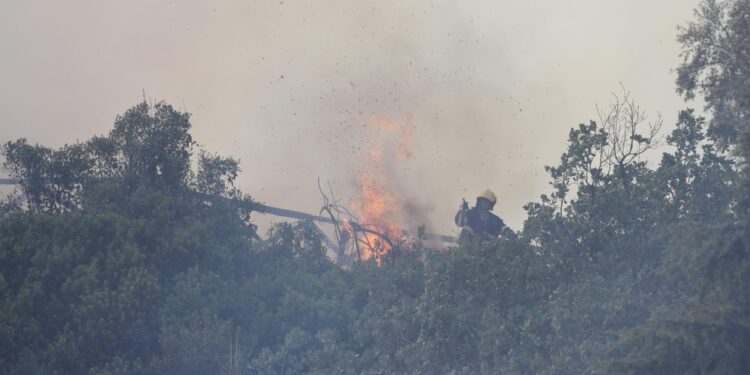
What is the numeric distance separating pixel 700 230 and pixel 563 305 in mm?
3907

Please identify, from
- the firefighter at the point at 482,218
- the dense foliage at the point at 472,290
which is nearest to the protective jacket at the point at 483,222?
the firefighter at the point at 482,218

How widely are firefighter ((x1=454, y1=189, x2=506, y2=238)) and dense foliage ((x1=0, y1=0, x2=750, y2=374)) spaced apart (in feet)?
11.5

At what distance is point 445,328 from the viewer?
26.3m

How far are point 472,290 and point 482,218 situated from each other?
26.2ft

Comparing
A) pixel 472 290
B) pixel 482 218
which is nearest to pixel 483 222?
pixel 482 218

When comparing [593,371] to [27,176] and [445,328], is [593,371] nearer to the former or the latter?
[445,328]

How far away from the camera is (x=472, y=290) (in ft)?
88.3

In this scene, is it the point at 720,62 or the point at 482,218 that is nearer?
the point at 720,62

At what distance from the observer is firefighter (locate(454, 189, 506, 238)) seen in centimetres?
3425

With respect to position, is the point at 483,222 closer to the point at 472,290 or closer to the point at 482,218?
the point at 482,218

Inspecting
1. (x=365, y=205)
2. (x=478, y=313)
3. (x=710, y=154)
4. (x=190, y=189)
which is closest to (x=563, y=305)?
(x=478, y=313)

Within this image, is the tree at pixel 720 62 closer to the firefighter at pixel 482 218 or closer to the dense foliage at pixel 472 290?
the dense foliage at pixel 472 290

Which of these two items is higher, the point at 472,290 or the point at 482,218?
the point at 482,218

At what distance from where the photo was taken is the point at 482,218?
3469 cm
